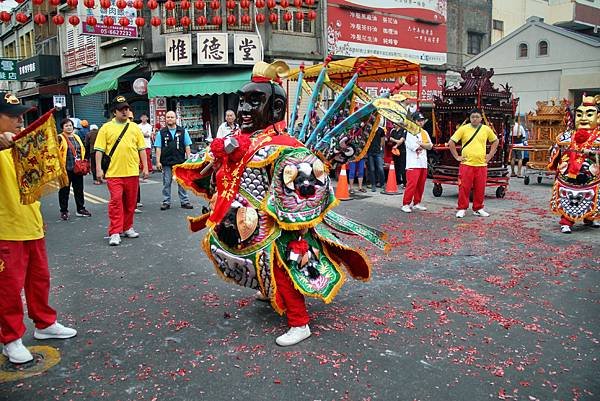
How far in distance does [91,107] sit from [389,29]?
13936 millimetres

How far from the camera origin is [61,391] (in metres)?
3.15

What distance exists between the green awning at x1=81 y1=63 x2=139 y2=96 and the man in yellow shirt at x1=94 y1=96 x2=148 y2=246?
43.4 feet

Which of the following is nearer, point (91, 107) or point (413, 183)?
point (413, 183)

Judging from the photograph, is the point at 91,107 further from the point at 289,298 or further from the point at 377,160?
the point at 289,298

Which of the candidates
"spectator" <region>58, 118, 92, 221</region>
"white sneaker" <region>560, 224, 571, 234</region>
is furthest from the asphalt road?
"spectator" <region>58, 118, 92, 221</region>

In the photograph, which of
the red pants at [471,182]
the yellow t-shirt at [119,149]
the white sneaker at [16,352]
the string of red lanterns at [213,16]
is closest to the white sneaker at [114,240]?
the yellow t-shirt at [119,149]

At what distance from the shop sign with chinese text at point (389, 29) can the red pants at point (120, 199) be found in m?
13.6

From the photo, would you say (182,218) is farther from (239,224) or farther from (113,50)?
(113,50)

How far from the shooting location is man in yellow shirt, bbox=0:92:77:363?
132 inches

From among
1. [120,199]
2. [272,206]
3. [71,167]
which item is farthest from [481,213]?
[71,167]

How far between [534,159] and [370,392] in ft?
38.0

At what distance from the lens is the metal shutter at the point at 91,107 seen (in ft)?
76.1

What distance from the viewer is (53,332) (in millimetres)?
→ 3873

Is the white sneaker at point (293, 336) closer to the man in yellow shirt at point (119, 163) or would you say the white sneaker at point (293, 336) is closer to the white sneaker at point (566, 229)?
the man in yellow shirt at point (119, 163)
